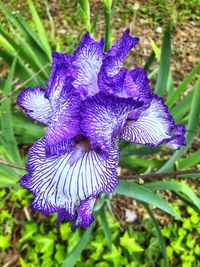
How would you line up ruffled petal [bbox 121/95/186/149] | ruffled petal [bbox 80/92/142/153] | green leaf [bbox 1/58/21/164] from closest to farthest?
ruffled petal [bbox 80/92/142/153] → ruffled petal [bbox 121/95/186/149] → green leaf [bbox 1/58/21/164]

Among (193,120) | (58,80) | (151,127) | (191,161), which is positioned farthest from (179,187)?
(58,80)

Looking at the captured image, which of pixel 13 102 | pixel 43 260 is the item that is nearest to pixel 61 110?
pixel 43 260

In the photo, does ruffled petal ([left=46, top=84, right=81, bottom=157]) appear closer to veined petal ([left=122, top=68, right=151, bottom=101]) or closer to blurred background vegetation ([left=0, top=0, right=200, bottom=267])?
veined petal ([left=122, top=68, right=151, bottom=101])

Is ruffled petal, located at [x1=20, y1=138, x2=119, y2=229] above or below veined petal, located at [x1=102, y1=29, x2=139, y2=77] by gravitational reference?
below

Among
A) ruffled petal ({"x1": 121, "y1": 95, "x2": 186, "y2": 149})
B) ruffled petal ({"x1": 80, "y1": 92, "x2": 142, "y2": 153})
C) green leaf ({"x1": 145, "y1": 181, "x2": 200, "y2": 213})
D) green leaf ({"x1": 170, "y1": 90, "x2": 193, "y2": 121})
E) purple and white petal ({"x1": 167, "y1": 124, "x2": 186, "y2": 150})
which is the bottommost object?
green leaf ({"x1": 145, "y1": 181, "x2": 200, "y2": 213})

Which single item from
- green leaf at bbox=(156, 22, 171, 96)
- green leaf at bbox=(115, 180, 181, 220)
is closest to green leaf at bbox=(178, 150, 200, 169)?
green leaf at bbox=(115, 180, 181, 220)

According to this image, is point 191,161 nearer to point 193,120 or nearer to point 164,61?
point 193,120

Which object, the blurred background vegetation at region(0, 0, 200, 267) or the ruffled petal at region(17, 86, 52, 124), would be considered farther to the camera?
the blurred background vegetation at region(0, 0, 200, 267)

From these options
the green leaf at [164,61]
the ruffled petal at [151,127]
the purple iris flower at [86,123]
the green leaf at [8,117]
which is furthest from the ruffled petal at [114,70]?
the green leaf at [8,117]
